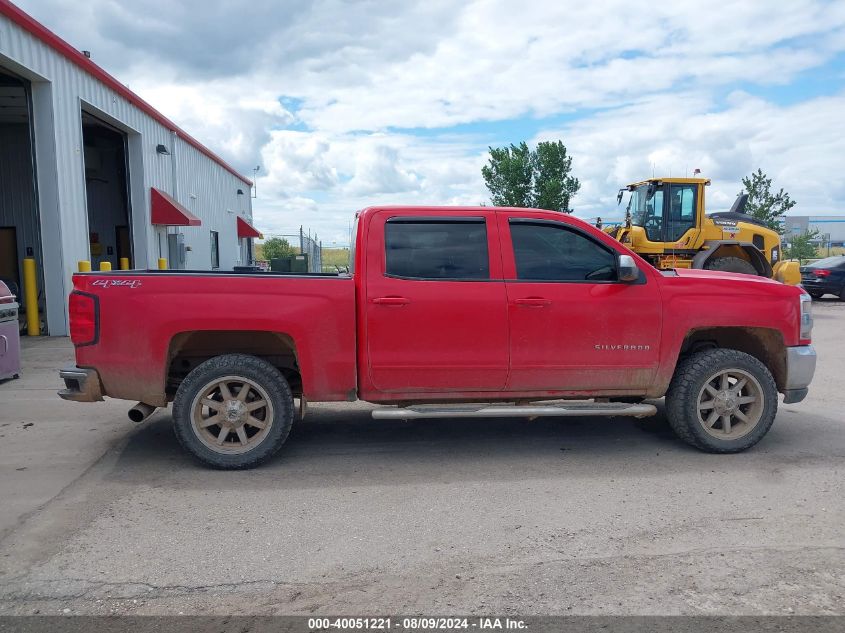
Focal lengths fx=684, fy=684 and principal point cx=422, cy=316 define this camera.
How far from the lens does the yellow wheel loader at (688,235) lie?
53.5ft

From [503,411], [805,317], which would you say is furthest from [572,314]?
[805,317]

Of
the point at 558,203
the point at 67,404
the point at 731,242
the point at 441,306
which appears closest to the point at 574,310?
the point at 441,306

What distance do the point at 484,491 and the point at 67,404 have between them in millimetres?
4969

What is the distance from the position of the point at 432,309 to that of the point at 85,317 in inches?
100

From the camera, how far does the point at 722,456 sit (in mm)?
5438

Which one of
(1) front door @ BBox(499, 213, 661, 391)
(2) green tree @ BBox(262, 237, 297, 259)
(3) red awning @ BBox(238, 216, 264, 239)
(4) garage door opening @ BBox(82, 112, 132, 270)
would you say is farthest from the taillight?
(2) green tree @ BBox(262, 237, 297, 259)

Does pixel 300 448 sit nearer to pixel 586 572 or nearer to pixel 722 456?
pixel 586 572

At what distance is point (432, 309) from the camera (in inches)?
202

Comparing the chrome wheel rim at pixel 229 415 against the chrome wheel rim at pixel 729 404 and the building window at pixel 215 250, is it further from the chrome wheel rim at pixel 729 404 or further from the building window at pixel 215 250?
the building window at pixel 215 250

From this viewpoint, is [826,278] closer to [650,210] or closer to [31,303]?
[650,210]

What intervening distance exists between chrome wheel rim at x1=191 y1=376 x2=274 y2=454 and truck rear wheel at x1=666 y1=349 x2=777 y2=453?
3230mm

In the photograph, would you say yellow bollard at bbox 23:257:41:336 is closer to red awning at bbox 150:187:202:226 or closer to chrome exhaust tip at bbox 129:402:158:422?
red awning at bbox 150:187:202:226

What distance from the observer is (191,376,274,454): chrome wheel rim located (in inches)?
198

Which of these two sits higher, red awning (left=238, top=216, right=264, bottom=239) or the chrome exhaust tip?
red awning (left=238, top=216, right=264, bottom=239)
